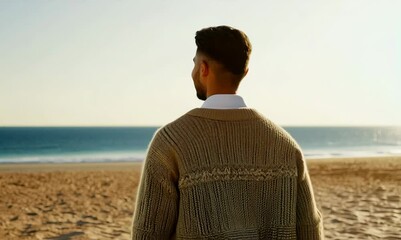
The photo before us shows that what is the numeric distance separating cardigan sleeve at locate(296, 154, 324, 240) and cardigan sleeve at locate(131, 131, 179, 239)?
1.53ft

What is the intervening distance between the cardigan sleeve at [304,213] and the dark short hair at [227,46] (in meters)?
0.44

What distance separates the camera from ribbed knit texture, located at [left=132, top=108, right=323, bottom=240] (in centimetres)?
187

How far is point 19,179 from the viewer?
14734mm

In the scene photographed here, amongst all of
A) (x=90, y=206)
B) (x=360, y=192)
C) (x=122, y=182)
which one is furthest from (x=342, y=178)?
(x=90, y=206)

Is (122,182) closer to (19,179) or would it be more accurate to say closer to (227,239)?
(19,179)

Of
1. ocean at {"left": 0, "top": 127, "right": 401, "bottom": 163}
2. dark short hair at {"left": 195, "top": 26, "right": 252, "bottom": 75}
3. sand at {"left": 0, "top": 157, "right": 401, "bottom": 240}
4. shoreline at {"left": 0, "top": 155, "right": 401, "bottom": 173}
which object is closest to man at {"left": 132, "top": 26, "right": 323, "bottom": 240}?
dark short hair at {"left": 195, "top": 26, "right": 252, "bottom": 75}

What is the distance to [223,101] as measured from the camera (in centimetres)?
192

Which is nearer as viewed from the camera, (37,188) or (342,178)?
(37,188)

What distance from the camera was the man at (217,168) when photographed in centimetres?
187

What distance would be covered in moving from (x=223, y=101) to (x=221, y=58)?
0.47 ft

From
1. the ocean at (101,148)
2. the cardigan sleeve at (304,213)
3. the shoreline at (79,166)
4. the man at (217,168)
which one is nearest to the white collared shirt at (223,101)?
the man at (217,168)

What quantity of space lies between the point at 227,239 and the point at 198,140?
0.33 meters

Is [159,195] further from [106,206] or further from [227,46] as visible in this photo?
[106,206]

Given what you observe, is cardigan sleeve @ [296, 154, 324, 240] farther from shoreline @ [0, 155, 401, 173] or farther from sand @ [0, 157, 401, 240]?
shoreline @ [0, 155, 401, 173]
